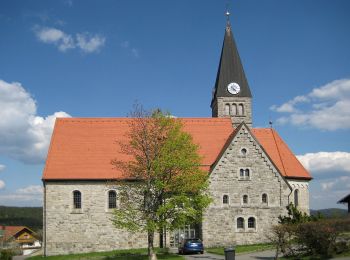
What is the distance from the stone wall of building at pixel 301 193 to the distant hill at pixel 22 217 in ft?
307

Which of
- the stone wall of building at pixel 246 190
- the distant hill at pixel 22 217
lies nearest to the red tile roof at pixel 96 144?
the stone wall of building at pixel 246 190

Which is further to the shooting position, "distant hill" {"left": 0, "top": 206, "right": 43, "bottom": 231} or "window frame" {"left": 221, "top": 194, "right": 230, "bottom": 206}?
"distant hill" {"left": 0, "top": 206, "right": 43, "bottom": 231}

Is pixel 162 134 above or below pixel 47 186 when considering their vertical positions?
above

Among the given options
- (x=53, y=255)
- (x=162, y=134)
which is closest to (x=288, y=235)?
(x=162, y=134)

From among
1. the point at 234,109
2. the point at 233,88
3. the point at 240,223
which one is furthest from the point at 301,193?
the point at 233,88

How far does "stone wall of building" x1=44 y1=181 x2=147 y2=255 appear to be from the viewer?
42.2 m

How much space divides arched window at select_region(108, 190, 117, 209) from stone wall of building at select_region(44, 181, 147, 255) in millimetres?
370

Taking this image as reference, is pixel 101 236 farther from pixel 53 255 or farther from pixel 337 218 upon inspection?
pixel 337 218

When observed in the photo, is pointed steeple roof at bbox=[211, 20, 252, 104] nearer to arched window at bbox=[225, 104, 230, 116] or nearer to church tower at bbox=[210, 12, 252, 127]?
church tower at bbox=[210, 12, 252, 127]

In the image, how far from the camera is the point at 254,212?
139 ft

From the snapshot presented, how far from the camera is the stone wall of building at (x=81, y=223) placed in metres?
42.2

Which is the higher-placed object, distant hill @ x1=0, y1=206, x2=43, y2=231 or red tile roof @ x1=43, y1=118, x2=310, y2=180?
red tile roof @ x1=43, y1=118, x2=310, y2=180

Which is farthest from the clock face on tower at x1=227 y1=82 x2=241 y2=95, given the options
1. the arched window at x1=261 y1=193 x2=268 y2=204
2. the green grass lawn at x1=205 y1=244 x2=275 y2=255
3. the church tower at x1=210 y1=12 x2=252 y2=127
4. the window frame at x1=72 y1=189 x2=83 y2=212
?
the window frame at x1=72 y1=189 x2=83 y2=212

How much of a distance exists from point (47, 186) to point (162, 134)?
14.2 metres
